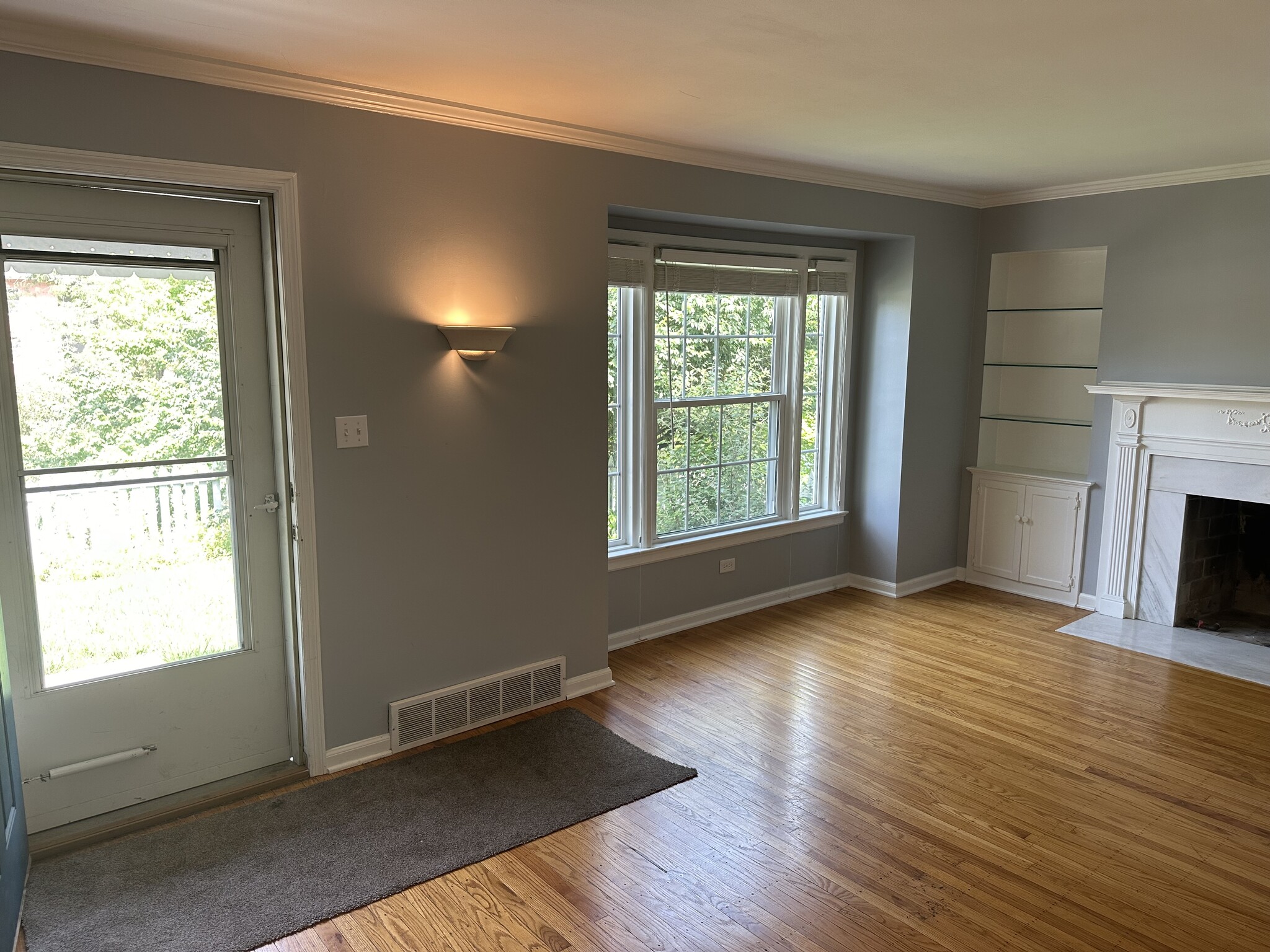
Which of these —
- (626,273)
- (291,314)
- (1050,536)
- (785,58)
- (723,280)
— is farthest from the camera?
(1050,536)

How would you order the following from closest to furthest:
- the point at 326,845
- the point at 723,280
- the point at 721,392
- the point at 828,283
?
the point at 326,845 < the point at 723,280 < the point at 721,392 < the point at 828,283

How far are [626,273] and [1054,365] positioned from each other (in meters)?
3.00

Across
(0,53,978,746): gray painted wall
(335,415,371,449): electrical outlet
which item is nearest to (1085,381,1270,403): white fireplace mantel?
(0,53,978,746): gray painted wall

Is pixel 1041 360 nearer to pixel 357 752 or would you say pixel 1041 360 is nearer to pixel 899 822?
pixel 899 822

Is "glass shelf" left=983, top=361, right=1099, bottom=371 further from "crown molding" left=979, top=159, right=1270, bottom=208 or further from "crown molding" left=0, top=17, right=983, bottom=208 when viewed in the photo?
"crown molding" left=0, top=17, right=983, bottom=208

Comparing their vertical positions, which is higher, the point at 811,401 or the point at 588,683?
the point at 811,401

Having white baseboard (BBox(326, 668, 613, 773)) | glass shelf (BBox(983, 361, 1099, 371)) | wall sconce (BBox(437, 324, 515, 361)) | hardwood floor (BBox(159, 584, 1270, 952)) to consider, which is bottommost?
hardwood floor (BBox(159, 584, 1270, 952))

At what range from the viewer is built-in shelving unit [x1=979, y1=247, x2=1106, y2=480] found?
5.50m

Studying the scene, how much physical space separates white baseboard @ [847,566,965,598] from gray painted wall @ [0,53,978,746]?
92.2 inches

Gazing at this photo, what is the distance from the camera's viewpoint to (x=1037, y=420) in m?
5.62

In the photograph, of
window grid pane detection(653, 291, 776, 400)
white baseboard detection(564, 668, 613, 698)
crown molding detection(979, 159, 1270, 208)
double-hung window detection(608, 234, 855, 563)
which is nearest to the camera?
white baseboard detection(564, 668, 613, 698)

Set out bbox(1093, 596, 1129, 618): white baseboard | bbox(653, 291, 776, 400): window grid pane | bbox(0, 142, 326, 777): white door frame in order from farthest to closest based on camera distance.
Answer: bbox(1093, 596, 1129, 618): white baseboard < bbox(653, 291, 776, 400): window grid pane < bbox(0, 142, 326, 777): white door frame

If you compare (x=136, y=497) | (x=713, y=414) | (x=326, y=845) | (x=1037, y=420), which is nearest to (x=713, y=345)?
(x=713, y=414)

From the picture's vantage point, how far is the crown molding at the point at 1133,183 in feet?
14.6
